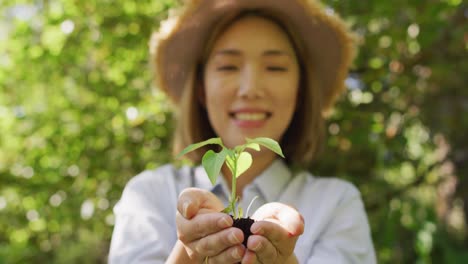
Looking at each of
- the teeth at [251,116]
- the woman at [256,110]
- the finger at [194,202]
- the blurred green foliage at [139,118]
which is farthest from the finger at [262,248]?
the blurred green foliage at [139,118]

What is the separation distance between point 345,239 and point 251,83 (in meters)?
0.46

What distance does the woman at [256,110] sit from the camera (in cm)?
127

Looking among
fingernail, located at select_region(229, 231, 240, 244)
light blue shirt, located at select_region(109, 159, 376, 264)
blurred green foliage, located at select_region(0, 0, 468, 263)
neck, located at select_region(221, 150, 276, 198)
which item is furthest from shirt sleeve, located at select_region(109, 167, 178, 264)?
blurred green foliage, located at select_region(0, 0, 468, 263)

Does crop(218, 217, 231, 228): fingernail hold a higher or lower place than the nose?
lower

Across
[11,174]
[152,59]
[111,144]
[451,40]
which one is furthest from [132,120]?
[451,40]

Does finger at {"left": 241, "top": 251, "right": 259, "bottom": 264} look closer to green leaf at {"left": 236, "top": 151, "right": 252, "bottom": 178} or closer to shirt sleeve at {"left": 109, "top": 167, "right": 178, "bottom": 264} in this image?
green leaf at {"left": 236, "top": 151, "right": 252, "bottom": 178}

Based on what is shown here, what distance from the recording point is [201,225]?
0.78 metres

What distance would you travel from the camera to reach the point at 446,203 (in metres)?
3.01

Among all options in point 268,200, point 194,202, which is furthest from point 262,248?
point 268,200

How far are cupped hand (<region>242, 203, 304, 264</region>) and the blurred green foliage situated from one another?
1.20 m

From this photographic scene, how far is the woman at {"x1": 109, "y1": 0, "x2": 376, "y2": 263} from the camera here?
127cm

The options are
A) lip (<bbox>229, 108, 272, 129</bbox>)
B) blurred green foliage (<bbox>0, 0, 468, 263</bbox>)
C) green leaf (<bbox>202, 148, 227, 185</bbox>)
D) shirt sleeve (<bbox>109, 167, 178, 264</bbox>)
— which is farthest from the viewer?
blurred green foliage (<bbox>0, 0, 468, 263</bbox>)

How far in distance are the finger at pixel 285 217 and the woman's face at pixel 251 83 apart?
1.61 feet

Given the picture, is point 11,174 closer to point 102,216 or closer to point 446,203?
point 102,216
